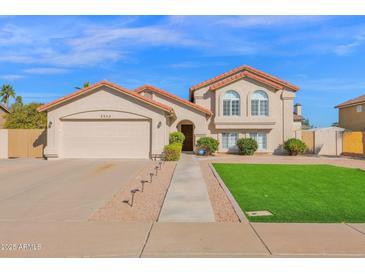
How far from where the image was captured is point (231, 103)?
24562mm

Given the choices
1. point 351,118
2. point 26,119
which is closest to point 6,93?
point 26,119

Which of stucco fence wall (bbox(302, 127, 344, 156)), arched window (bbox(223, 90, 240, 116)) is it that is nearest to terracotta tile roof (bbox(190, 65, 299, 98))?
arched window (bbox(223, 90, 240, 116))

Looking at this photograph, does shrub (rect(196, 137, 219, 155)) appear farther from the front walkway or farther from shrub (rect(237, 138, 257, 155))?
the front walkway

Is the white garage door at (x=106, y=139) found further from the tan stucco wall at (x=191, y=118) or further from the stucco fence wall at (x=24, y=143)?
the tan stucco wall at (x=191, y=118)

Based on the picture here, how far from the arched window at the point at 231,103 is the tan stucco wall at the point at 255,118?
0.30m

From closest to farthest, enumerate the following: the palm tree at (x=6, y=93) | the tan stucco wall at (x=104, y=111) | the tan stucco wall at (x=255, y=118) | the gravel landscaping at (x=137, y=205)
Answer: the gravel landscaping at (x=137, y=205), the tan stucco wall at (x=104, y=111), the tan stucco wall at (x=255, y=118), the palm tree at (x=6, y=93)

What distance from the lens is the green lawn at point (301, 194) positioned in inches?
268

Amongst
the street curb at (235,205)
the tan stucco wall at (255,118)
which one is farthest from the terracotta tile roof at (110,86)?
the street curb at (235,205)

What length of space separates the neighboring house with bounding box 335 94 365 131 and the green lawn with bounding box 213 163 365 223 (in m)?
16.7

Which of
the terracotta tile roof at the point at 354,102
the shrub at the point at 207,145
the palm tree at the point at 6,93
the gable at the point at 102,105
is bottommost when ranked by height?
the shrub at the point at 207,145

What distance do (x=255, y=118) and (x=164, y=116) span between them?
8663mm

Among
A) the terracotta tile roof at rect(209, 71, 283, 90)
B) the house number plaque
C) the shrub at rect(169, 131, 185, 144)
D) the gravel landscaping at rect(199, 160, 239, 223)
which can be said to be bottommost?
the gravel landscaping at rect(199, 160, 239, 223)

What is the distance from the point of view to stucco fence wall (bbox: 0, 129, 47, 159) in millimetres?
21000

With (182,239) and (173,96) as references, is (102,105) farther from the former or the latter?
(182,239)
